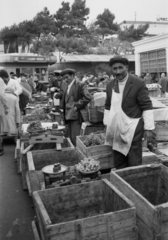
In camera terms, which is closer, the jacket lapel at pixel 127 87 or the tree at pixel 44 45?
the jacket lapel at pixel 127 87

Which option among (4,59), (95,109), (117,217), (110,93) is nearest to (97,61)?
(4,59)

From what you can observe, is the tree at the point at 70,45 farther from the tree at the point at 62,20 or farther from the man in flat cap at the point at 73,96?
the man in flat cap at the point at 73,96

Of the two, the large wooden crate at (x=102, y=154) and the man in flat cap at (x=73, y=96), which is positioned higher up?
the man in flat cap at (x=73, y=96)

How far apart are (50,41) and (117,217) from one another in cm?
2748

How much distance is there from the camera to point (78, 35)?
100ft

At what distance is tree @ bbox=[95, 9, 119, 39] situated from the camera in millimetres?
34781

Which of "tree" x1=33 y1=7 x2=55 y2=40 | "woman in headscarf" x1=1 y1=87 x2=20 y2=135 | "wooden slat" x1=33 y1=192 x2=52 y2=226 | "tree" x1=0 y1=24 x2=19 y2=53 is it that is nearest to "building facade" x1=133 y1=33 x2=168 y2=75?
"tree" x1=33 y1=7 x2=55 y2=40

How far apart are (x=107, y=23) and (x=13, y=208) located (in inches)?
1367

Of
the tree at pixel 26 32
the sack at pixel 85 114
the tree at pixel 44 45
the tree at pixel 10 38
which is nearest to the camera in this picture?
the sack at pixel 85 114

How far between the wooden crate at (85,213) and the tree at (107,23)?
3383cm

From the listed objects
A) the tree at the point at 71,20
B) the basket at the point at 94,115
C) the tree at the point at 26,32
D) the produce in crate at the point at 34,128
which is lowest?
the produce in crate at the point at 34,128

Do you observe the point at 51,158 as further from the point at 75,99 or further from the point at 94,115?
the point at 94,115

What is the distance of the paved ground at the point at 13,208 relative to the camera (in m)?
3.26

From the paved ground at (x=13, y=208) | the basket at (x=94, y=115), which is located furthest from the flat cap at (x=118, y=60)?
the basket at (x=94, y=115)
